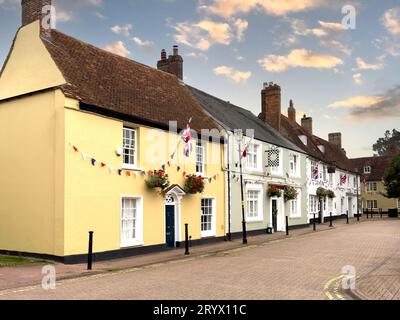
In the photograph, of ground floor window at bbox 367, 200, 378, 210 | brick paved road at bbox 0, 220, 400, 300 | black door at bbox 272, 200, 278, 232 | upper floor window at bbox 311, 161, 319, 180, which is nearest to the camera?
brick paved road at bbox 0, 220, 400, 300

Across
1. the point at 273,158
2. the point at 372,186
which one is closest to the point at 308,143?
the point at 273,158

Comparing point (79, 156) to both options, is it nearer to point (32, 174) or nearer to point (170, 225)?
point (32, 174)

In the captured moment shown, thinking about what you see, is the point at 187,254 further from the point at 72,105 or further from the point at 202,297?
the point at 202,297

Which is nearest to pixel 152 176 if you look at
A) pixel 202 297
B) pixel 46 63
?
pixel 46 63

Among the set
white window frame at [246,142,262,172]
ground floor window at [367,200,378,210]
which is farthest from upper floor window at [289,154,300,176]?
ground floor window at [367,200,378,210]

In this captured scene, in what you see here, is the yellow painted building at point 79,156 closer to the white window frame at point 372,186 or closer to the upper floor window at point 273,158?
the upper floor window at point 273,158

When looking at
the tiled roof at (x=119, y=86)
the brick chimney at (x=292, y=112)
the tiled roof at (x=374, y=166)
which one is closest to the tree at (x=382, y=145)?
the tiled roof at (x=374, y=166)

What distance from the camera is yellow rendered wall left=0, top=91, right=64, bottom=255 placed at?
16531mm

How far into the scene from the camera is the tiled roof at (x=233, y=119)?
91.8 ft

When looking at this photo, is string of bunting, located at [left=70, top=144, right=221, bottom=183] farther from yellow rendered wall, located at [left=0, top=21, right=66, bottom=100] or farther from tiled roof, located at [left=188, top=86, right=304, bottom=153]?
tiled roof, located at [left=188, top=86, right=304, bottom=153]

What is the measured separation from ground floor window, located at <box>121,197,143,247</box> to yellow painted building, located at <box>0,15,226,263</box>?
4 cm

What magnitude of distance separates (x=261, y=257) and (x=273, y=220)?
48.7ft

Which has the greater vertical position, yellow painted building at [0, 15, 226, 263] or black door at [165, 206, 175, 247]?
yellow painted building at [0, 15, 226, 263]

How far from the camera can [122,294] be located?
1029cm
